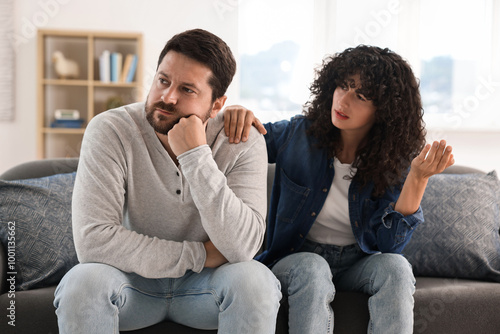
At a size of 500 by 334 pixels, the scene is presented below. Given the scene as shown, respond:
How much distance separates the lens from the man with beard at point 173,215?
1.25 meters

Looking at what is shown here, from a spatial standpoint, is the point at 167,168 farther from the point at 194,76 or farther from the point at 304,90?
the point at 304,90

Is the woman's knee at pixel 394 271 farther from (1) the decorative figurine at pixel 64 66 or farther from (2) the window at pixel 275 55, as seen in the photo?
(1) the decorative figurine at pixel 64 66

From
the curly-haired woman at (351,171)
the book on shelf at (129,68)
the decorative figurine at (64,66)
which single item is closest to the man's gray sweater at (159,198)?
the curly-haired woman at (351,171)

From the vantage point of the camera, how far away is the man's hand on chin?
1.36 meters

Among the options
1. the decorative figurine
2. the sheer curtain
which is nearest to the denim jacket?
the decorative figurine

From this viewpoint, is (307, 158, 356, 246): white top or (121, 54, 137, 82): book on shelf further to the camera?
(121, 54, 137, 82): book on shelf

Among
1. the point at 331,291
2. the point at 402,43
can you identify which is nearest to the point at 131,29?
the point at 402,43

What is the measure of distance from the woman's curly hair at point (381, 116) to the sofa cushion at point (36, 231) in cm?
91

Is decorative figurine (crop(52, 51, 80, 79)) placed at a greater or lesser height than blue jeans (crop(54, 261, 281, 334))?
greater

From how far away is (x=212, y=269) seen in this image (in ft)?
4.58

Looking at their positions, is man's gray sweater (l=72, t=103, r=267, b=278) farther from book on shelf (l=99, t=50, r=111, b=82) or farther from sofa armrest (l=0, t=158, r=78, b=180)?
book on shelf (l=99, t=50, r=111, b=82)

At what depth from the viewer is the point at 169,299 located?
4.49 ft

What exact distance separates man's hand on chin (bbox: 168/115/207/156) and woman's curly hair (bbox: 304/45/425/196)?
48 centimetres

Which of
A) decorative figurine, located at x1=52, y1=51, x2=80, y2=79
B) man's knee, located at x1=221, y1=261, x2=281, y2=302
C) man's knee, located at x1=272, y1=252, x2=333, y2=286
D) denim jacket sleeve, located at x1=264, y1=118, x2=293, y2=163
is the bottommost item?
man's knee, located at x1=272, y1=252, x2=333, y2=286
